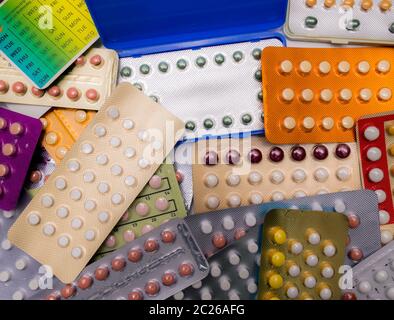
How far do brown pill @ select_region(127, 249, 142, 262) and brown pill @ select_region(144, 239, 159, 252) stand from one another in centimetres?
1

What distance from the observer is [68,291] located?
0.69m

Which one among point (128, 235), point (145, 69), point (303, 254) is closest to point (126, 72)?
point (145, 69)

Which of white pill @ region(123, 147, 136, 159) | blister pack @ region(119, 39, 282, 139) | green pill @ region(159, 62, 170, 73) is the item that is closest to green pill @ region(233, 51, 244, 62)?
blister pack @ region(119, 39, 282, 139)

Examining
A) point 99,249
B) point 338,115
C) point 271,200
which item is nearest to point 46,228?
point 99,249

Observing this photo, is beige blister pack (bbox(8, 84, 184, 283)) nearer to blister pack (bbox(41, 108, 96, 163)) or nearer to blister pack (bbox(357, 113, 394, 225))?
blister pack (bbox(41, 108, 96, 163))

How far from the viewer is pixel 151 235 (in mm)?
693

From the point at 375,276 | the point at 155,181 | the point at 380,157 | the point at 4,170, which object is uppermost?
the point at 4,170

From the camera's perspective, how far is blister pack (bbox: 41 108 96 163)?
72 centimetres

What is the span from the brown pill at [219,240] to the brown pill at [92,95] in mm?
270

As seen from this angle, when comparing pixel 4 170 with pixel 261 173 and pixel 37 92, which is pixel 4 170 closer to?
pixel 37 92

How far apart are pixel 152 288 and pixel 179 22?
39cm

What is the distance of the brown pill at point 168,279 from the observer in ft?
2.25

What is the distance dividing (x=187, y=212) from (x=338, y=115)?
10.5 inches

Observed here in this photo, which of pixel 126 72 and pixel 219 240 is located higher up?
pixel 126 72
